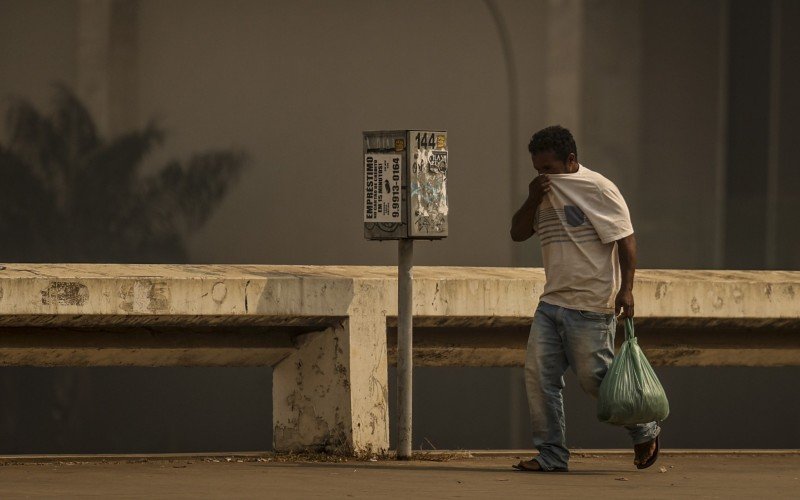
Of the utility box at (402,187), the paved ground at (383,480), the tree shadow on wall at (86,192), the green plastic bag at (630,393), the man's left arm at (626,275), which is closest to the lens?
the paved ground at (383,480)

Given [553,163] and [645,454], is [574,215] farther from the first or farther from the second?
[645,454]

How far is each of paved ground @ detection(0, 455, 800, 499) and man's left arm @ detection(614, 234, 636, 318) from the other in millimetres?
670

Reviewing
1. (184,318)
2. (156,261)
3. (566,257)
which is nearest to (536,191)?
(566,257)

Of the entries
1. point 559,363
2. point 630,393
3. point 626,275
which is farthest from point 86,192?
point 630,393

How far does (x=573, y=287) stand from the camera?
24.3ft

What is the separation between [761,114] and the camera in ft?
32.0

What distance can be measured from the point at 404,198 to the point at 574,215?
29.0 inches

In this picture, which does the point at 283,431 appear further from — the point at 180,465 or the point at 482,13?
the point at 482,13

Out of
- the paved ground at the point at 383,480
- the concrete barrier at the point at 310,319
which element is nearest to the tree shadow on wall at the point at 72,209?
the concrete barrier at the point at 310,319

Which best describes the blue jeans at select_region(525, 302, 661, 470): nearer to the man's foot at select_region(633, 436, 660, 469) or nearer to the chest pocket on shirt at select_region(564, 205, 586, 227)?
the man's foot at select_region(633, 436, 660, 469)

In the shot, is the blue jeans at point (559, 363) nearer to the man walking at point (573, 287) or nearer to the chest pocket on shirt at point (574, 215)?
the man walking at point (573, 287)

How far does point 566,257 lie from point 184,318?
1.62m

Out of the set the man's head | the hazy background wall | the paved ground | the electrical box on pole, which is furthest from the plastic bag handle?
the hazy background wall

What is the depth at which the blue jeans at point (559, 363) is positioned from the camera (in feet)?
24.3
